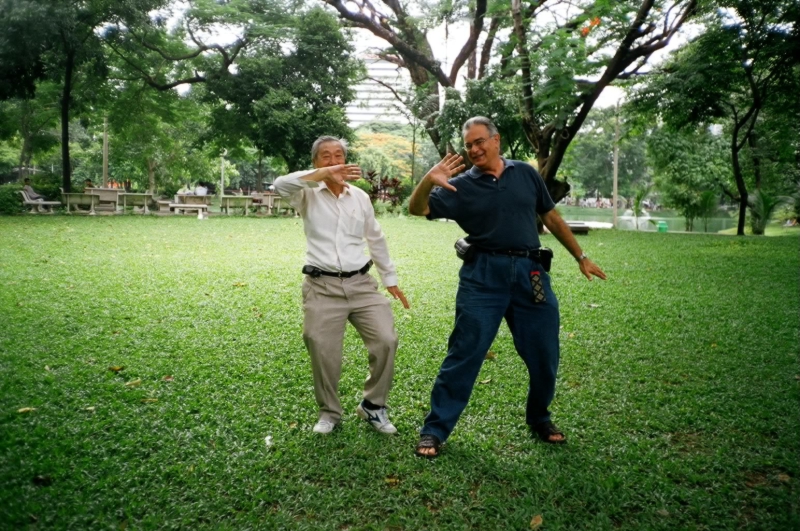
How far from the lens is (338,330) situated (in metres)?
3.71

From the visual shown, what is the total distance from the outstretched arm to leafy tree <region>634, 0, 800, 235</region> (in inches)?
572

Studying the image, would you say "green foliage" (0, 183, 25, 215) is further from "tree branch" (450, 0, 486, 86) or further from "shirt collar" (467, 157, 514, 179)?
"shirt collar" (467, 157, 514, 179)

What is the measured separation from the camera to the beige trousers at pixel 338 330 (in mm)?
3656

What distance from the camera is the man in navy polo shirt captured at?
3.46m

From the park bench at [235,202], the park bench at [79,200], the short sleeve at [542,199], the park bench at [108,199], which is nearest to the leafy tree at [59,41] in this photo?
the park bench at [108,199]

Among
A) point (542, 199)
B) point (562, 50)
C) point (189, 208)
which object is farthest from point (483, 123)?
point (189, 208)

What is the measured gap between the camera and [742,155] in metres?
25.5

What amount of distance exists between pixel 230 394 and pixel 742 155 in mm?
26496

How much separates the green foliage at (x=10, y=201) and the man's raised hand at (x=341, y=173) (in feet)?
64.2

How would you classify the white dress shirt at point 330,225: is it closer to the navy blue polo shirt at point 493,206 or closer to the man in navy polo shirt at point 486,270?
→ the man in navy polo shirt at point 486,270

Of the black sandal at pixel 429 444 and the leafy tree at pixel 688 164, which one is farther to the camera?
the leafy tree at pixel 688 164

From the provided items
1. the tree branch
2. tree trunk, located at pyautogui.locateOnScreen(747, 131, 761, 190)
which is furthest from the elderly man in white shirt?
tree trunk, located at pyautogui.locateOnScreen(747, 131, 761, 190)

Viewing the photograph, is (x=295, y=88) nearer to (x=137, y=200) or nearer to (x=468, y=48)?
(x=137, y=200)

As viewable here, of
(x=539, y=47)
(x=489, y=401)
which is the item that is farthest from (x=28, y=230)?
(x=489, y=401)
